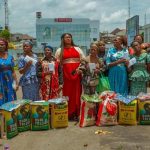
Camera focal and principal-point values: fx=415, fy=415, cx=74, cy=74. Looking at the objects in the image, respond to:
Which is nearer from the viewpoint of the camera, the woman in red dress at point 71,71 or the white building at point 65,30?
the woman in red dress at point 71,71

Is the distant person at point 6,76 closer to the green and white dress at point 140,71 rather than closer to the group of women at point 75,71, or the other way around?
the group of women at point 75,71

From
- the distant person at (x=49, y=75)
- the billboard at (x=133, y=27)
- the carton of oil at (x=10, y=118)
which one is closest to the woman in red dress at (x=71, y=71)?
the distant person at (x=49, y=75)

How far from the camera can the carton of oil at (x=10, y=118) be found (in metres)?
7.07

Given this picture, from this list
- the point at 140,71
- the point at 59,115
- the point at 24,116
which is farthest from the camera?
the point at 140,71

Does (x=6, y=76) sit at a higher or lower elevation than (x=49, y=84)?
higher

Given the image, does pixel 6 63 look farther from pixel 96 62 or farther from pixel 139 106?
pixel 139 106

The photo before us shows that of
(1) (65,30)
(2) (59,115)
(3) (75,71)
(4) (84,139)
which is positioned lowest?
(4) (84,139)

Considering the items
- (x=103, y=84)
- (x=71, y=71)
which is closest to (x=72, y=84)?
(x=71, y=71)

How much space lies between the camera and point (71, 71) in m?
8.36

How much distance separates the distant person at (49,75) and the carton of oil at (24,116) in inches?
33.6

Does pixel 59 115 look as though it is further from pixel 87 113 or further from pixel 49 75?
pixel 49 75

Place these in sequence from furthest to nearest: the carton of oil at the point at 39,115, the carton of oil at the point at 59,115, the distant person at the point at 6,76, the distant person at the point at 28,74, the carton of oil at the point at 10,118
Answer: the distant person at the point at 28,74 → the distant person at the point at 6,76 → the carton of oil at the point at 59,115 → the carton of oil at the point at 39,115 → the carton of oil at the point at 10,118

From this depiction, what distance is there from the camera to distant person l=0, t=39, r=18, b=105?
7789 millimetres

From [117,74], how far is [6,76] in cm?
219
